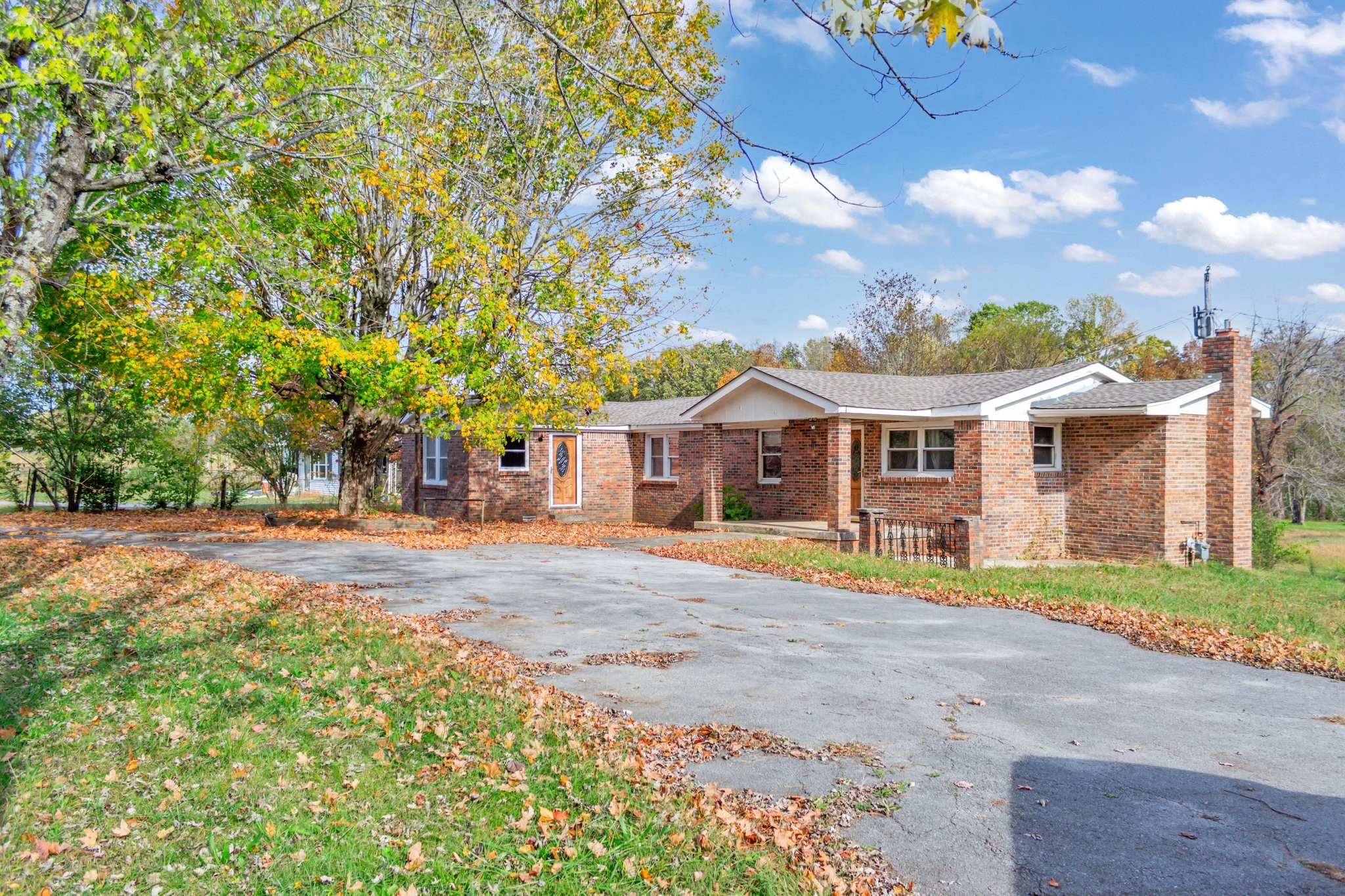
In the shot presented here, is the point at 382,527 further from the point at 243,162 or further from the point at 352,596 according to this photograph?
the point at 243,162

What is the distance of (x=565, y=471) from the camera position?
26047mm

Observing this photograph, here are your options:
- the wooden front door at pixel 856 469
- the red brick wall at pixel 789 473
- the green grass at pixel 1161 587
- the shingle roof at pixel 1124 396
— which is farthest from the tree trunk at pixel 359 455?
the shingle roof at pixel 1124 396

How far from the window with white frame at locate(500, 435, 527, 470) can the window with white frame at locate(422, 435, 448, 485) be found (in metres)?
2.25

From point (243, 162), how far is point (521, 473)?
1819cm

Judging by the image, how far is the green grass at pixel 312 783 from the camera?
398 centimetres

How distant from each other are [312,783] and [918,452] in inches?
681

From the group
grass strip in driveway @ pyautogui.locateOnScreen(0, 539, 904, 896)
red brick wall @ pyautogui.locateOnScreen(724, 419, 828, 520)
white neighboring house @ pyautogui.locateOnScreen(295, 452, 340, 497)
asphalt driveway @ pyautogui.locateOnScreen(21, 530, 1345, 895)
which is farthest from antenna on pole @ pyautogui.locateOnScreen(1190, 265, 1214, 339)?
white neighboring house @ pyautogui.locateOnScreen(295, 452, 340, 497)

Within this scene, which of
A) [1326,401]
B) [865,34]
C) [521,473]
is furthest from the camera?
[1326,401]

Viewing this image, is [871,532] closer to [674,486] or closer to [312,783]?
[674,486]

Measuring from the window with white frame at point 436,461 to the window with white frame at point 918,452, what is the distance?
536 inches

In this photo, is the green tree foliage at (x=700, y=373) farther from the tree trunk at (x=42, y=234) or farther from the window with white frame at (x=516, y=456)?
the tree trunk at (x=42, y=234)

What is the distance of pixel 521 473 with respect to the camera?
25.6m

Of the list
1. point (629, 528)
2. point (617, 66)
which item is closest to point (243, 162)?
point (617, 66)

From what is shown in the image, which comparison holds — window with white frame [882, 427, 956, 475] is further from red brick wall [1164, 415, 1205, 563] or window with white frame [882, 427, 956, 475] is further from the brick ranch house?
red brick wall [1164, 415, 1205, 563]
